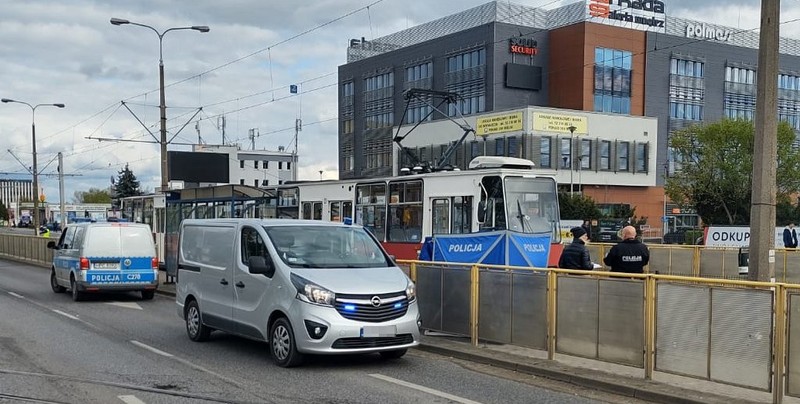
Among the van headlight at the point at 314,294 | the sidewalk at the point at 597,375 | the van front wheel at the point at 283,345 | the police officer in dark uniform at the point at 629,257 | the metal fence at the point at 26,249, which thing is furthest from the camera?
the metal fence at the point at 26,249

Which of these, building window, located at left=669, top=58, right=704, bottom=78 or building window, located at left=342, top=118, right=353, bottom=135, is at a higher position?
building window, located at left=669, top=58, right=704, bottom=78

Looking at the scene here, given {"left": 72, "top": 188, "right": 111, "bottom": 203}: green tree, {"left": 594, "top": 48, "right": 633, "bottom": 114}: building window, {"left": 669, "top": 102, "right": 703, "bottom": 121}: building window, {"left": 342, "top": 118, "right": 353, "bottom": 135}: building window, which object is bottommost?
{"left": 72, "top": 188, "right": 111, "bottom": 203}: green tree

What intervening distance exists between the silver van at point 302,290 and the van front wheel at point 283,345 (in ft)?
0.04

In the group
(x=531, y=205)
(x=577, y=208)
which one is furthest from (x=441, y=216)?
(x=577, y=208)

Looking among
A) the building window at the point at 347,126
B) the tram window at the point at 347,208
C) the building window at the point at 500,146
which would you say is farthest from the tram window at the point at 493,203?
the building window at the point at 347,126

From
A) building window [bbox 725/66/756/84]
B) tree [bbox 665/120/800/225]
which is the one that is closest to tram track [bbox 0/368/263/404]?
tree [bbox 665/120/800/225]

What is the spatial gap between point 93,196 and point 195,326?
5312 inches

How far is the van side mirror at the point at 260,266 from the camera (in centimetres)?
1009

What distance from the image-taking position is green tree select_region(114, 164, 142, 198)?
10488 centimetres

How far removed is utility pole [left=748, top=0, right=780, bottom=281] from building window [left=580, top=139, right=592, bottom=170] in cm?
5690

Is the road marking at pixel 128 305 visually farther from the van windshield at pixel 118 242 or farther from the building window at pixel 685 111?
the building window at pixel 685 111

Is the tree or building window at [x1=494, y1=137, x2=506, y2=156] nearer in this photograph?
the tree

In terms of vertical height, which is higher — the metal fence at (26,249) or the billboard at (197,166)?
the billboard at (197,166)

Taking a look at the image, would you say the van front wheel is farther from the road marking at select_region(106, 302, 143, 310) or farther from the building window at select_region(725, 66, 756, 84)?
the building window at select_region(725, 66, 756, 84)
